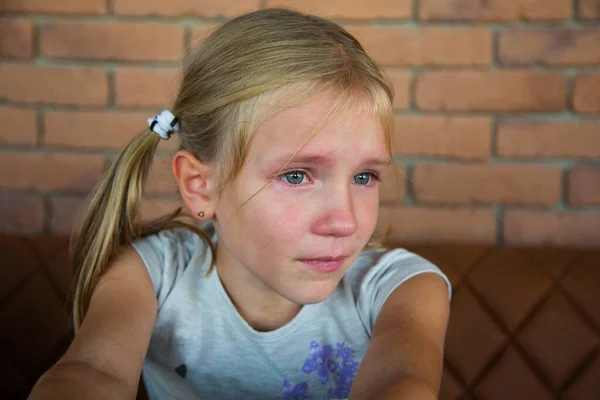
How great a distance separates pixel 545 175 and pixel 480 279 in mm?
341

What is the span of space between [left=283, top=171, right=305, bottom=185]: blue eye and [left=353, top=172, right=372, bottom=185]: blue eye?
4.1 inches

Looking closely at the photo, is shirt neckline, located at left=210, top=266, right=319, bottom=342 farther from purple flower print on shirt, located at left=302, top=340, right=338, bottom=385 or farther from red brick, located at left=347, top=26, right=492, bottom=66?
red brick, located at left=347, top=26, right=492, bottom=66

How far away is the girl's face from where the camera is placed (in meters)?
Answer: 1.05

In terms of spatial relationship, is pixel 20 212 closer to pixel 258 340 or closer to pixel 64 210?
pixel 64 210

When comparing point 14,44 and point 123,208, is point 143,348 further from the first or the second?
point 14,44

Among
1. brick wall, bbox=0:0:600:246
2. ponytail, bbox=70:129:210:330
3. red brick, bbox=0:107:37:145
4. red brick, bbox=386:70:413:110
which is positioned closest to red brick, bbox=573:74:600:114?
brick wall, bbox=0:0:600:246

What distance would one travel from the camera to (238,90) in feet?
3.65

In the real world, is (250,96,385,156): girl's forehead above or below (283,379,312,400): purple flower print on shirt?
above

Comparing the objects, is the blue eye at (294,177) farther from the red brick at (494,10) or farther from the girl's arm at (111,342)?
the red brick at (494,10)

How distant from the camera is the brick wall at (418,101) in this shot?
1.67m

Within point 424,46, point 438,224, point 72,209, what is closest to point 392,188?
point 438,224

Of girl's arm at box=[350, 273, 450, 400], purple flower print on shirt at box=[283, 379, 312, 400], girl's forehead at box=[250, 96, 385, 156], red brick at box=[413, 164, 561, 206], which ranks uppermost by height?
girl's forehead at box=[250, 96, 385, 156]

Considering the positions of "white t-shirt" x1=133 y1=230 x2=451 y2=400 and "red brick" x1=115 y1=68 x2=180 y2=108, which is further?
"red brick" x1=115 y1=68 x2=180 y2=108

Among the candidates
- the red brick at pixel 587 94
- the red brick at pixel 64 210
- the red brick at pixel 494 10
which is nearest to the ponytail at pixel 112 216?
the red brick at pixel 64 210
